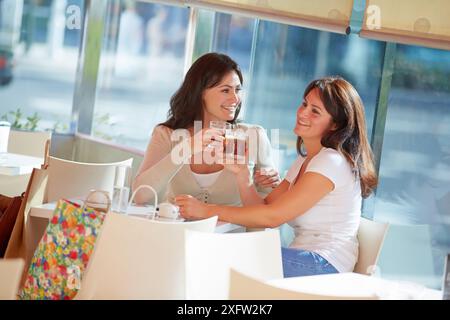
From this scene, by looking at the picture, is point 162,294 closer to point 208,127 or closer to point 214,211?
point 214,211

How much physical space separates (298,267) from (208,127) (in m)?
1.05

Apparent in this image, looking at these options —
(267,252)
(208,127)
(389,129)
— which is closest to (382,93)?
(389,129)

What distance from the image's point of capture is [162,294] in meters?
2.99

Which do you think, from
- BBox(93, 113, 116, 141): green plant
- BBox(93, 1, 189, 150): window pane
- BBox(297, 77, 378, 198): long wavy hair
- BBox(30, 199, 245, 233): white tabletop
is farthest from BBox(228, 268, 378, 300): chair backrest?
BBox(93, 113, 116, 141): green plant

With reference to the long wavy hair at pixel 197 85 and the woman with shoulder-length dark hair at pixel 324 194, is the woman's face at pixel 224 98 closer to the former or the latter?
the long wavy hair at pixel 197 85

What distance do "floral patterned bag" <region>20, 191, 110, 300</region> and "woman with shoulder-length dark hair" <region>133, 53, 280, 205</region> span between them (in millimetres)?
1168

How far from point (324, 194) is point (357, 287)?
2.82 ft

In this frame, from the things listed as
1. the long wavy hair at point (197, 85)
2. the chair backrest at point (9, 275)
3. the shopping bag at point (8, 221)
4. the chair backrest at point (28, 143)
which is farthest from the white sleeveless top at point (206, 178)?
the chair backrest at point (9, 275)

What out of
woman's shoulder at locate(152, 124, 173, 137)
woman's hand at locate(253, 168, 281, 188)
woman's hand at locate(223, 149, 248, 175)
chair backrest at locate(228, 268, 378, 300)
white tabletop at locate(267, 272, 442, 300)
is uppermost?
woman's shoulder at locate(152, 124, 173, 137)

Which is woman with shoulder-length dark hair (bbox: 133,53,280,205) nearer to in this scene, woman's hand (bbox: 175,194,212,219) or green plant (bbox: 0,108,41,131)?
woman's hand (bbox: 175,194,212,219)

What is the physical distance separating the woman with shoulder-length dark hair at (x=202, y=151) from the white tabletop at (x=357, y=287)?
4.32ft

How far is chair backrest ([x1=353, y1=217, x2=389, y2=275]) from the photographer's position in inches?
149

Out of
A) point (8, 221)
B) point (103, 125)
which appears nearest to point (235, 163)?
point (8, 221)

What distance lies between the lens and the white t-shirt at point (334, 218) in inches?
146
